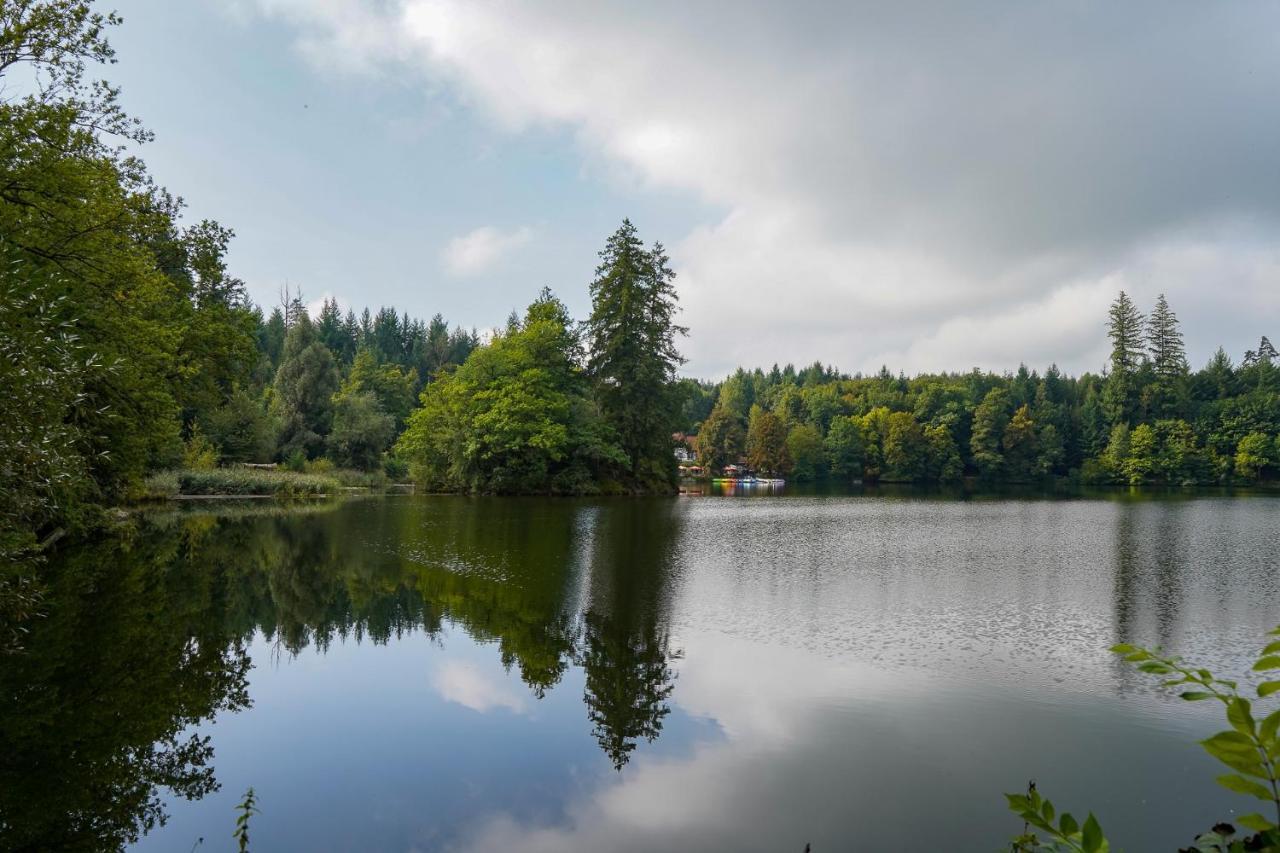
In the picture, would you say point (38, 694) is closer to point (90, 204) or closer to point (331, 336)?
point (90, 204)

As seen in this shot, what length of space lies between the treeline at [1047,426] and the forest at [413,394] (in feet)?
0.92

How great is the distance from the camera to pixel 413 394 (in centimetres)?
8438

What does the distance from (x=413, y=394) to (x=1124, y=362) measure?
261ft

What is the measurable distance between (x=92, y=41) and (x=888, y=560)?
20.9 meters

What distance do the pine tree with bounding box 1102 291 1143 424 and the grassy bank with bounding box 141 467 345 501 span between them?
264 ft

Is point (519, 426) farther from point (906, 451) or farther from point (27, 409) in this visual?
point (906, 451)

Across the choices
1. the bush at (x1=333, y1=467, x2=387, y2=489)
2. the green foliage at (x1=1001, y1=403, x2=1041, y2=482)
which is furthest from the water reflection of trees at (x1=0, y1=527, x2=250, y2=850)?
the green foliage at (x1=1001, y1=403, x2=1041, y2=482)

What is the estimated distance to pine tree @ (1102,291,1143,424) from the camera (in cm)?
8281

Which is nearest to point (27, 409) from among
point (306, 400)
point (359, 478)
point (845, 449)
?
point (359, 478)

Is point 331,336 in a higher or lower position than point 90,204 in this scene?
higher

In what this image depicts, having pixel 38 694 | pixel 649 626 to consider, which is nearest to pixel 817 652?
pixel 649 626

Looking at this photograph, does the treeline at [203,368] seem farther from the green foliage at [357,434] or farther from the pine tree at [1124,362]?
the pine tree at [1124,362]

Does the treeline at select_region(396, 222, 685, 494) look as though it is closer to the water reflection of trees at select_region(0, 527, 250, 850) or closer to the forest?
the forest

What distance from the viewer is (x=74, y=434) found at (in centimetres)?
1135
